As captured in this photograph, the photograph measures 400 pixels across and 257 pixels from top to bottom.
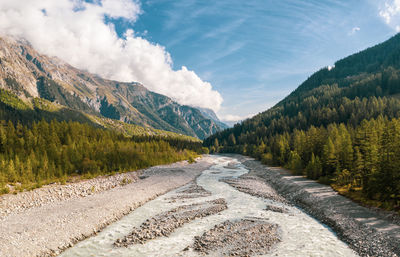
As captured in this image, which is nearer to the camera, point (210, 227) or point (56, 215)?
point (210, 227)

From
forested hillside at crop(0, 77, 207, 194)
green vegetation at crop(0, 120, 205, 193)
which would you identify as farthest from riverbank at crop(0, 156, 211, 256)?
green vegetation at crop(0, 120, 205, 193)

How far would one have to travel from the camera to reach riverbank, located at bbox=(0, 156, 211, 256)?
65.7 feet

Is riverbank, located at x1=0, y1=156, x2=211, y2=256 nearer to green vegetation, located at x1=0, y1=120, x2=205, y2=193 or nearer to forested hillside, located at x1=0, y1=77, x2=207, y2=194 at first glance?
forested hillside, located at x1=0, y1=77, x2=207, y2=194

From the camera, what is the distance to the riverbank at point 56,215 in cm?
2002

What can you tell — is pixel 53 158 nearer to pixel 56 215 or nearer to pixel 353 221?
pixel 56 215

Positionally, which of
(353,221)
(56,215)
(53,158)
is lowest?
(353,221)

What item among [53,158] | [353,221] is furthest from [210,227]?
[53,158]

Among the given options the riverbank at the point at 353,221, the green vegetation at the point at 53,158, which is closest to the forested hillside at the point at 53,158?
the green vegetation at the point at 53,158

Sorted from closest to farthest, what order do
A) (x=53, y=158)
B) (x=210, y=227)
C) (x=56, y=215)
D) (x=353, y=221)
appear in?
(x=210, y=227)
(x=353, y=221)
(x=56, y=215)
(x=53, y=158)

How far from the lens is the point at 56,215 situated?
27.6m

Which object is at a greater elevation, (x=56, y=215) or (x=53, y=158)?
(x=53, y=158)

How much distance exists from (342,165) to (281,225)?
3326 cm

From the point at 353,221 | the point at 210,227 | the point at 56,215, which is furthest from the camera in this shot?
the point at 56,215

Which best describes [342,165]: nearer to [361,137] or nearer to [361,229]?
[361,137]
